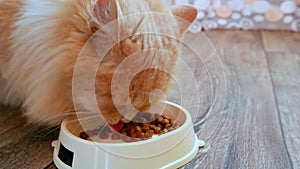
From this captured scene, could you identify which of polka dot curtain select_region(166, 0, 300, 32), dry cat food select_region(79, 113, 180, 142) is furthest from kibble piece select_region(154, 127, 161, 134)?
polka dot curtain select_region(166, 0, 300, 32)

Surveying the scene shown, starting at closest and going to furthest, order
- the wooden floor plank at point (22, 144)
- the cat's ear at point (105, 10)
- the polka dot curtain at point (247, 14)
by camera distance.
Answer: the cat's ear at point (105, 10) → the wooden floor plank at point (22, 144) → the polka dot curtain at point (247, 14)

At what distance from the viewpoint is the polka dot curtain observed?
2697 mm

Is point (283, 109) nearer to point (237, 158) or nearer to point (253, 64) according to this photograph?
point (237, 158)

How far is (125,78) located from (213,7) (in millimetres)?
2012

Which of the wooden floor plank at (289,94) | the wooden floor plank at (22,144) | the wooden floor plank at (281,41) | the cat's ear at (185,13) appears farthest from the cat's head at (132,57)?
the wooden floor plank at (281,41)

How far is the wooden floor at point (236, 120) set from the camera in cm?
97

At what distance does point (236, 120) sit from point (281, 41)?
1404mm

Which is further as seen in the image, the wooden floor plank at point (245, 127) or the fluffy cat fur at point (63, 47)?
the wooden floor plank at point (245, 127)

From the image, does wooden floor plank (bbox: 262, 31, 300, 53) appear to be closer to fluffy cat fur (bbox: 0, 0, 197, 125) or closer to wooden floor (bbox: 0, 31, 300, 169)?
wooden floor (bbox: 0, 31, 300, 169)

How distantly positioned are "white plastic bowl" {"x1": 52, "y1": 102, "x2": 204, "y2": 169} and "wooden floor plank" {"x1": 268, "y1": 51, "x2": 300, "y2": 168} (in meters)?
0.29

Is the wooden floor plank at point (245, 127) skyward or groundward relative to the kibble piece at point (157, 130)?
groundward

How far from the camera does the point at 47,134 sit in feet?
3.59

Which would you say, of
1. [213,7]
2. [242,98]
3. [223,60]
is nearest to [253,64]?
[223,60]

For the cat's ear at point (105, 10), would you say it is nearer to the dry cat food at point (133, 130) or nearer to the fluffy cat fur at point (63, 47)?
the fluffy cat fur at point (63, 47)
